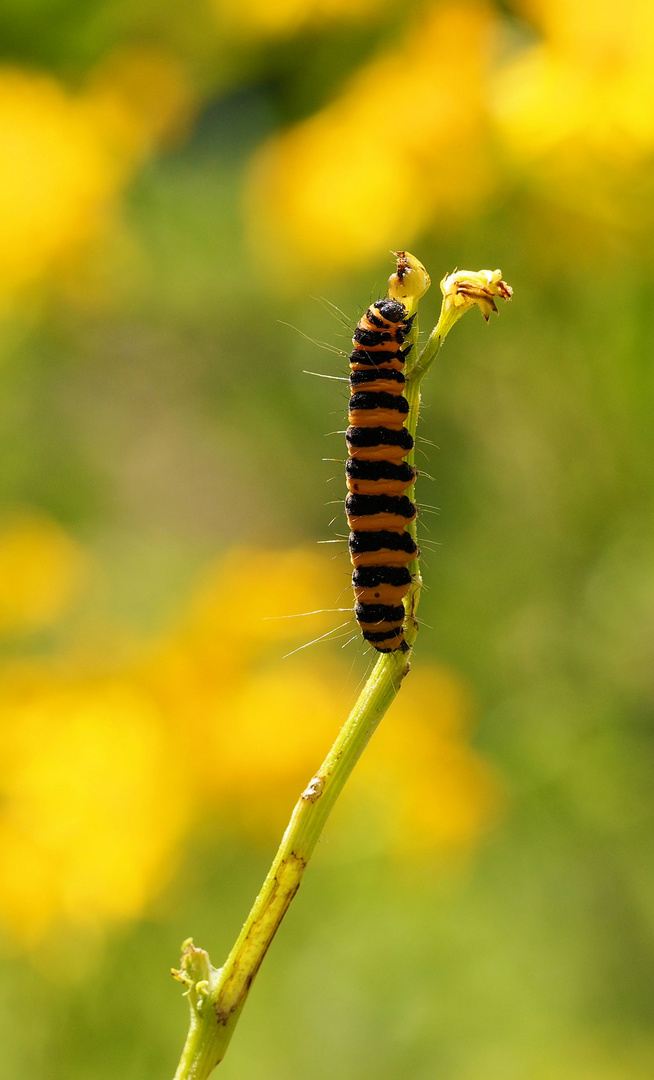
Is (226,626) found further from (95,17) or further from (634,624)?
(95,17)

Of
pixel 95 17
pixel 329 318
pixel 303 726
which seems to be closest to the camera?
pixel 303 726

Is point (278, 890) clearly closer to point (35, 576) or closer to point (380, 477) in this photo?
point (380, 477)

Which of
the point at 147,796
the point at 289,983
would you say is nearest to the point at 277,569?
the point at 147,796

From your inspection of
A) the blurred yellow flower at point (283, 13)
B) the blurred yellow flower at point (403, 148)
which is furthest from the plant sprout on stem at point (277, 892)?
the blurred yellow flower at point (283, 13)

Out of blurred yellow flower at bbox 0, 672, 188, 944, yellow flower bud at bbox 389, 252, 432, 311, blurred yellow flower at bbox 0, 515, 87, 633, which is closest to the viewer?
yellow flower bud at bbox 389, 252, 432, 311

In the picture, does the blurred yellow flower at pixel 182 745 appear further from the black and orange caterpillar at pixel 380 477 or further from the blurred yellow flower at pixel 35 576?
the black and orange caterpillar at pixel 380 477

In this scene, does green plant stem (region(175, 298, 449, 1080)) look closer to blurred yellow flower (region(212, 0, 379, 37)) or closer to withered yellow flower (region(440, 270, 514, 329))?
withered yellow flower (region(440, 270, 514, 329))

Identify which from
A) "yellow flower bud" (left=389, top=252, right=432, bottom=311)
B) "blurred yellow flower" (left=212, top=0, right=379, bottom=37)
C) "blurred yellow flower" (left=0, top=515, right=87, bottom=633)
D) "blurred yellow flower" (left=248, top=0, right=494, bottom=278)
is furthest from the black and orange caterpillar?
"blurred yellow flower" (left=212, top=0, right=379, bottom=37)
